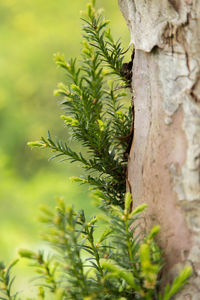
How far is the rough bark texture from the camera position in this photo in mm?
516

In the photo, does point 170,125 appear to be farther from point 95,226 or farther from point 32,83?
point 32,83

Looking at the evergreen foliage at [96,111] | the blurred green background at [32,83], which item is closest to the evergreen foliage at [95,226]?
the evergreen foliage at [96,111]

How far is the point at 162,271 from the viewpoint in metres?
0.53

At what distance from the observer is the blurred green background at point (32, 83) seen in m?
2.41

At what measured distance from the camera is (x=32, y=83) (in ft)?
8.37

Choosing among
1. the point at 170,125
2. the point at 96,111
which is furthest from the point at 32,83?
the point at 170,125

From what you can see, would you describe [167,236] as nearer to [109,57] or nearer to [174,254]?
[174,254]

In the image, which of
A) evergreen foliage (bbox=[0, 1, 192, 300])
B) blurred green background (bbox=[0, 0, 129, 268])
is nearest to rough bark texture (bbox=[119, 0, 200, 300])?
evergreen foliage (bbox=[0, 1, 192, 300])

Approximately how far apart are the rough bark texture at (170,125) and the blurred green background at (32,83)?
1800 mm

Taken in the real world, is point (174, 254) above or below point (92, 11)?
below

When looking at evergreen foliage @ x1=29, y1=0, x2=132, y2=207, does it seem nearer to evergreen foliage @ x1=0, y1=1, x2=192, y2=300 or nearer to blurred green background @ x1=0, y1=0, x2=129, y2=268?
evergreen foliage @ x1=0, y1=1, x2=192, y2=300

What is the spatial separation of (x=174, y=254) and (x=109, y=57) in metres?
0.37

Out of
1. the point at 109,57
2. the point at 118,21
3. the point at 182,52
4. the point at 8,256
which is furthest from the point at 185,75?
the point at 118,21

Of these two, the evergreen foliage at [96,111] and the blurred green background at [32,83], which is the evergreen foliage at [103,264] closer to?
the evergreen foliage at [96,111]
